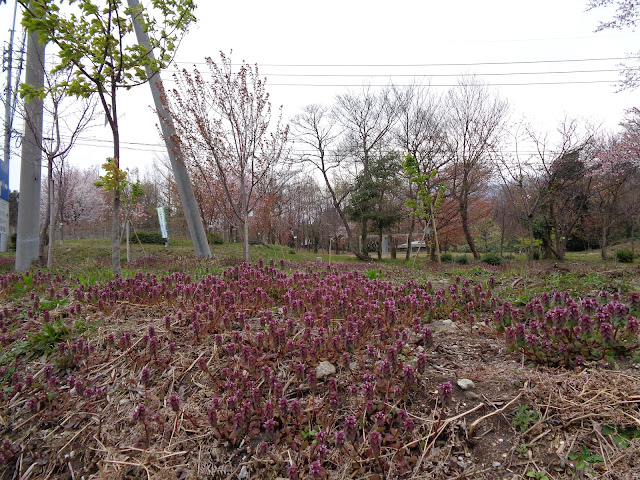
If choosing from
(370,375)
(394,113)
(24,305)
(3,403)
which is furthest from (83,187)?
(370,375)

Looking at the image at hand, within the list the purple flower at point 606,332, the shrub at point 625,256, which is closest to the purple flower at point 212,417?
the purple flower at point 606,332

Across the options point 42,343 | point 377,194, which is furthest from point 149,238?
point 42,343

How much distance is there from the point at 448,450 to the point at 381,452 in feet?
1.06

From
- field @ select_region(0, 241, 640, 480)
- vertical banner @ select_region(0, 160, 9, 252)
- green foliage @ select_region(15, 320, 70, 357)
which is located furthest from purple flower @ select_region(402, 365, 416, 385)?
vertical banner @ select_region(0, 160, 9, 252)

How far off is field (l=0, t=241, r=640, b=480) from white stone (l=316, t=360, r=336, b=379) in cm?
1

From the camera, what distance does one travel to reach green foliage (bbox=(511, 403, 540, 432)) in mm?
1668

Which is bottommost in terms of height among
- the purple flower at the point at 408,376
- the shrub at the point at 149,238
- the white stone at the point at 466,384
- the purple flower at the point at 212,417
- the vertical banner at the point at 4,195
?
the purple flower at the point at 212,417

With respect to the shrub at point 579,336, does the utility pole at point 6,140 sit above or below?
above

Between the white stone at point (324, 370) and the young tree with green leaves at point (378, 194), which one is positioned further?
the young tree with green leaves at point (378, 194)

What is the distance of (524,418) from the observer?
169cm

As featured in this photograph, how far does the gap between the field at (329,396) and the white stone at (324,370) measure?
0.01 metres

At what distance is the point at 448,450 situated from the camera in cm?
161

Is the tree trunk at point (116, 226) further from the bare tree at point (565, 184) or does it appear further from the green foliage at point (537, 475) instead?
the bare tree at point (565, 184)

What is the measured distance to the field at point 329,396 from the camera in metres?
1.58
